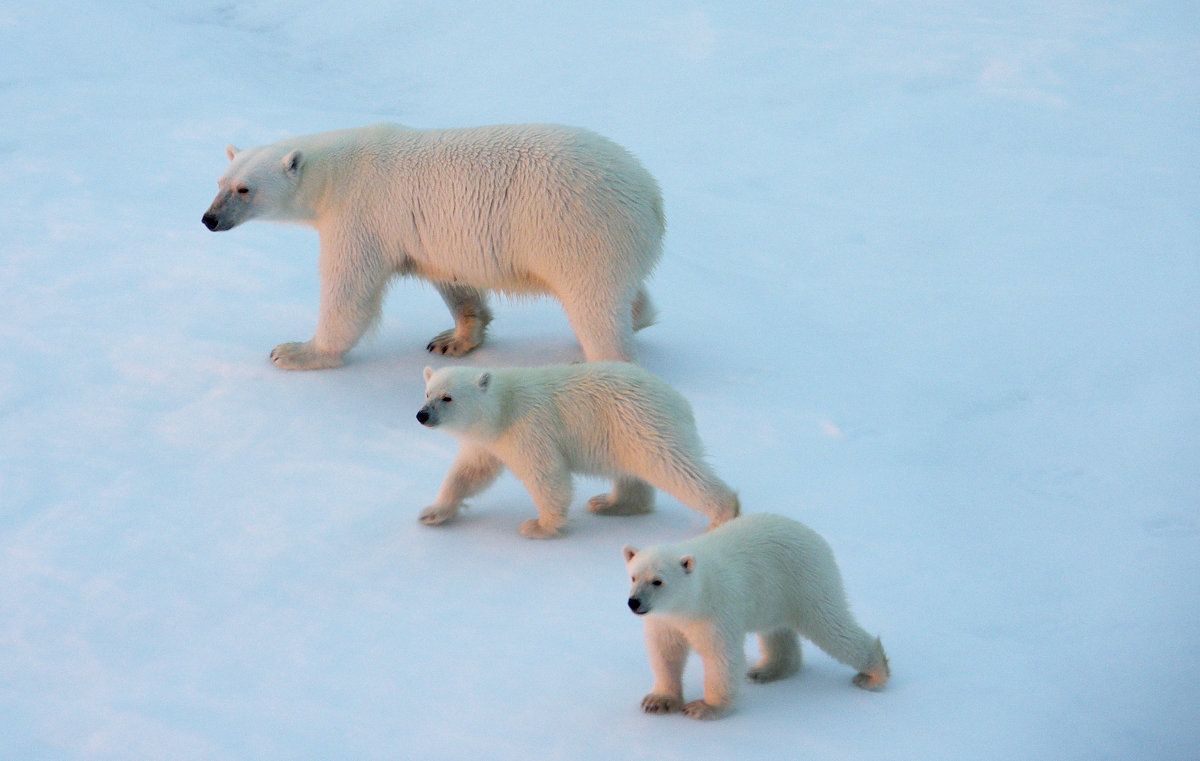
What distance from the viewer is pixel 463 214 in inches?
260

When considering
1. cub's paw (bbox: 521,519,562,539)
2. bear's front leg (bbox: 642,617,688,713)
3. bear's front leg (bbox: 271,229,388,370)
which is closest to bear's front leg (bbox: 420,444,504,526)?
cub's paw (bbox: 521,519,562,539)

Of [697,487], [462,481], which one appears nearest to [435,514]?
[462,481]

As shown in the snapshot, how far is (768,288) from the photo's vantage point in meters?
8.41

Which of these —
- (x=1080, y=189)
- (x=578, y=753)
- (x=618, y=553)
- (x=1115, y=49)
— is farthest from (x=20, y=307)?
(x=1115, y=49)

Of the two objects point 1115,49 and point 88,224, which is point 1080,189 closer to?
point 1115,49

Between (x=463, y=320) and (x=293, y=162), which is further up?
(x=293, y=162)

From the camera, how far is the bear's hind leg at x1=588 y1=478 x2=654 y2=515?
18.4ft

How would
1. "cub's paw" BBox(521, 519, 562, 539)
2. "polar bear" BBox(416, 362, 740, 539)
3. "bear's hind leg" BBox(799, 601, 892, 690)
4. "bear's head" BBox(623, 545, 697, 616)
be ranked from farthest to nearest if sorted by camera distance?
"cub's paw" BBox(521, 519, 562, 539), "polar bear" BBox(416, 362, 740, 539), "bear's hind leg" BBox(799, 601, 892, 690), "bear's head" BBox(623, 545, 697, 616)

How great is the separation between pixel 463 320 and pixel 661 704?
344 cm

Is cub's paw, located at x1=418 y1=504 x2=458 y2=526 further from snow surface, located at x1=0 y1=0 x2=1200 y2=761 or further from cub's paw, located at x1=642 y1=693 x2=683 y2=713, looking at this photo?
cub's paw, located at x1=642 y1=693 x2=683 y2=713

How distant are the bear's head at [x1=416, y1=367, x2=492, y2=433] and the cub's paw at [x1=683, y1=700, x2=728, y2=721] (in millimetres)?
1517

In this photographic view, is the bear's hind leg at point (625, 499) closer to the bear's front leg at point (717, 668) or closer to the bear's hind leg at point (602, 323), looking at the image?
the bear's hind leg at point (602, 323)

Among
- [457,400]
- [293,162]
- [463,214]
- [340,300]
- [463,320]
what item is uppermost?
[293,162]

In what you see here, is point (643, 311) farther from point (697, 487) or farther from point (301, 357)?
point (697, 487)
